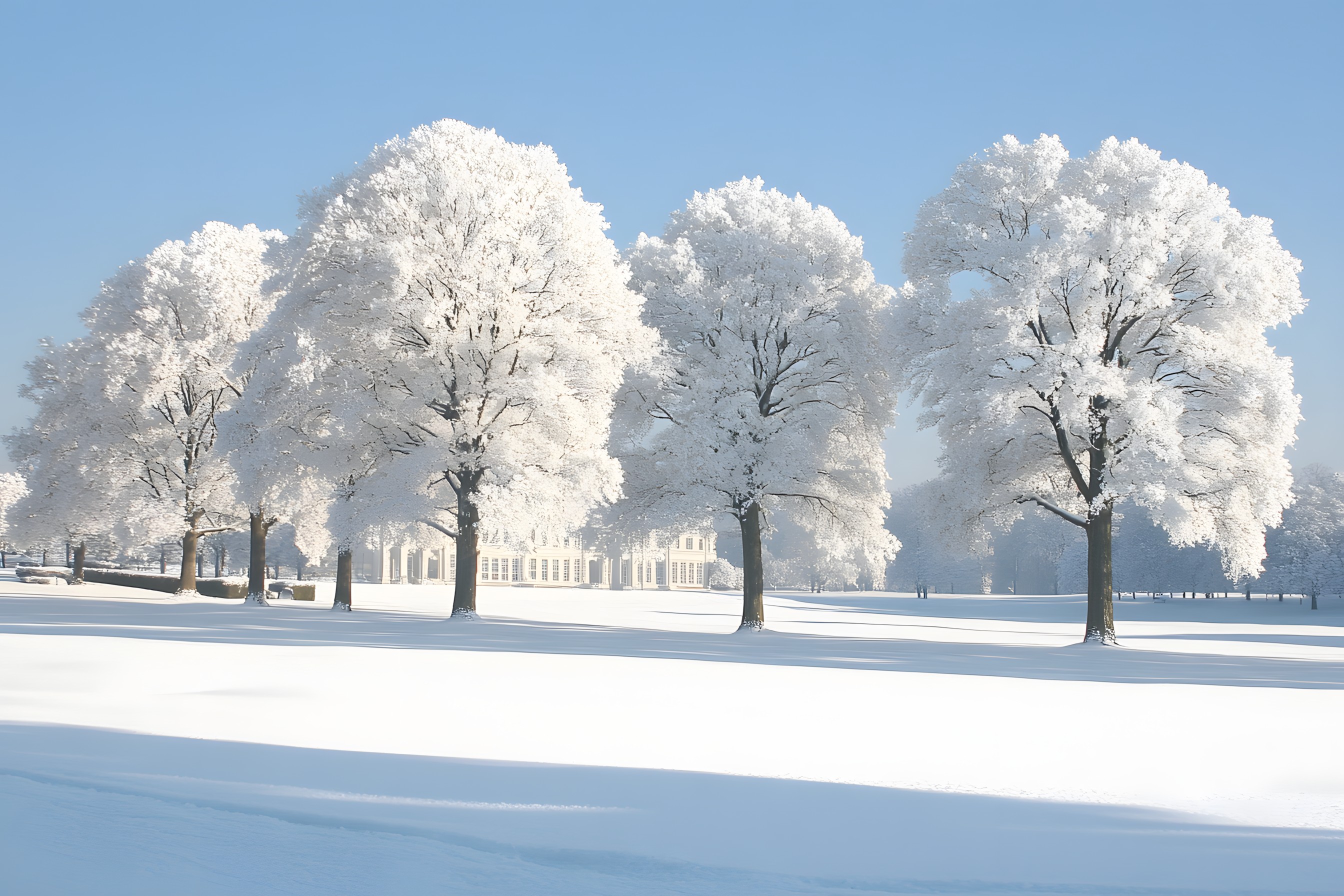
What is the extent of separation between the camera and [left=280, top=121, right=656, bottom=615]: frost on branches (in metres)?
28.0

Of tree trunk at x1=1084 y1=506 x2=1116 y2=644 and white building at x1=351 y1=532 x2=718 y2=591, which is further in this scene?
white building at x1=351 y1=532 x2=718 y2=591

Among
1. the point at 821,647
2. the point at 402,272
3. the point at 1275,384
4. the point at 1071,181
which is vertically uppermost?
the point at 1071,181

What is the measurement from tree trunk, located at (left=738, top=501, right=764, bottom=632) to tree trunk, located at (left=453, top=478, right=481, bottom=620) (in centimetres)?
802

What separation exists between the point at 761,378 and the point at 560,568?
12778cm

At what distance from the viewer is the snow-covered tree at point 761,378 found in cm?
2955

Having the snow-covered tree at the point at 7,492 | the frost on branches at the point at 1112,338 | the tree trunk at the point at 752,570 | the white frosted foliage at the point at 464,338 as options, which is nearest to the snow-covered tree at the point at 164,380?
the white frosted foliage at the point at 464,338

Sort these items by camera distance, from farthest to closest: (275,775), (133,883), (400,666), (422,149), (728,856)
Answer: (422,149), (400,666), (275,775), (728,856), (133,883)

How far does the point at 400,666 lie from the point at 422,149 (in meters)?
18.2

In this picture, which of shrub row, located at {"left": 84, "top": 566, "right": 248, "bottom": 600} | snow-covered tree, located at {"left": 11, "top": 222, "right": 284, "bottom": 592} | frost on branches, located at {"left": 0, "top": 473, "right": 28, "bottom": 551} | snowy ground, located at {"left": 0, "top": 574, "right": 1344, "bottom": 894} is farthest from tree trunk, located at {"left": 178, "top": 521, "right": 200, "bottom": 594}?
frost on branches, located at {"left": 0, "top": 473, "right": 28, "bottom": 551}

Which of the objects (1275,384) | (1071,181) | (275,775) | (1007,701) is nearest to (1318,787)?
(1007,701)

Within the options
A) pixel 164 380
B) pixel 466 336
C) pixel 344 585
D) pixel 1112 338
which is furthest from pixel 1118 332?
pixel 164 380

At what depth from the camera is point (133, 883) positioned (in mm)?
6188

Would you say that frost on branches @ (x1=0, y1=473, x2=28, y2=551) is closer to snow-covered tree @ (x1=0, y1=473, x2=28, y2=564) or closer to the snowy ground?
snow-covered tree @ (x1=0, y1=473, x2=28, y2=564)

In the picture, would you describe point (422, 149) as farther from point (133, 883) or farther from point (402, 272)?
point (133, 883)
